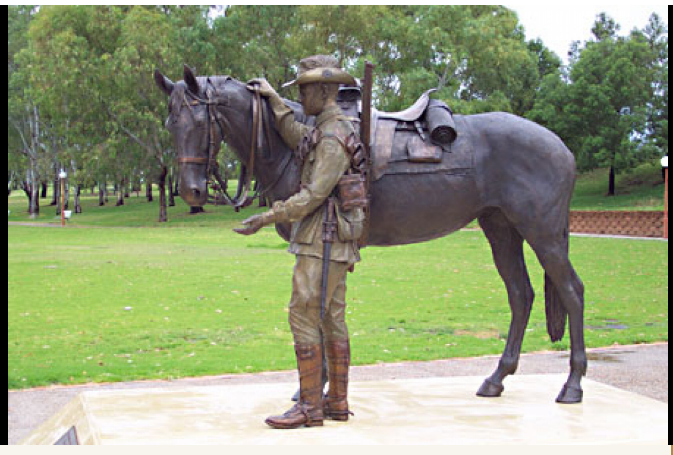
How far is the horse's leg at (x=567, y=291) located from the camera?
20.7 ft

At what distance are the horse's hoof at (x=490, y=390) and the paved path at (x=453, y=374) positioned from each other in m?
0.72

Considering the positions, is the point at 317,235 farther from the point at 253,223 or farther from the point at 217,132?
the point at 217,132

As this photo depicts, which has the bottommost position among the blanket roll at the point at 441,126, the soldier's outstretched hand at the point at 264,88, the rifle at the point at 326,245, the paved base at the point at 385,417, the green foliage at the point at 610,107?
the paved base at the point at 385,417

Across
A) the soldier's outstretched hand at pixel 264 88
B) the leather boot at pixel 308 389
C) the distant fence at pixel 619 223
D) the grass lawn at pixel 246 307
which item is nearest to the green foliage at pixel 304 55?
the distant fence at pixel 619 223

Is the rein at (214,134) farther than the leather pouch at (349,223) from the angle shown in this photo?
Yes

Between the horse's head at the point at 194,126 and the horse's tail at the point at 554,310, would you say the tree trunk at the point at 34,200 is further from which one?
the horse's tail at the point at 554,310

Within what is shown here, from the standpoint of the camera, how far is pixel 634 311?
13016mm

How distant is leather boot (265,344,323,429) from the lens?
5.36m

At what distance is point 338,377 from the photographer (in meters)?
5.56

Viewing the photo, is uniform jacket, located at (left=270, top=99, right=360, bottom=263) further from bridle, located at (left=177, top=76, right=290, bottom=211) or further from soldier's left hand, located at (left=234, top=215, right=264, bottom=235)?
bridle, located at (left=177, top=76, right=290, bottom=211)

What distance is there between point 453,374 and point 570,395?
93.5 inches

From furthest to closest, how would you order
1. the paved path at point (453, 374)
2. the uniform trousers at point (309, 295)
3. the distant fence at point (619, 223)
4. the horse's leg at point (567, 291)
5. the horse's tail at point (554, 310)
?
the distant fence at point (619, 223), the paved path at point (453, 374), the horse's tail at point (554, 310), the horse's leg at point (567, 291), the uniform trousers at point (309, 295)

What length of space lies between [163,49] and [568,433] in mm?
32995

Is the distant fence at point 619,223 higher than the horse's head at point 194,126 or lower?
lower
